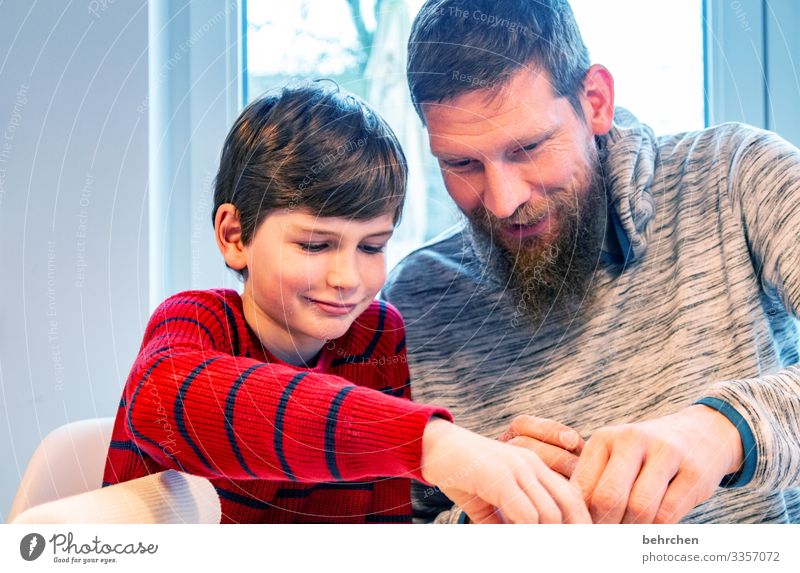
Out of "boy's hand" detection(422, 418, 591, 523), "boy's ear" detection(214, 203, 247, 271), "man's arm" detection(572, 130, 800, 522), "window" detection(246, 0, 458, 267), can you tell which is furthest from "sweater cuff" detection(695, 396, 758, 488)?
"boy's ear" detection(214, 203, 247, 271)

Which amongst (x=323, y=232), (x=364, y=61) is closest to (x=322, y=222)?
(x=323, y=232)

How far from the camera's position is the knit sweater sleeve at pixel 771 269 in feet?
1.56

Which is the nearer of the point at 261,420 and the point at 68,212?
the point at 261,420

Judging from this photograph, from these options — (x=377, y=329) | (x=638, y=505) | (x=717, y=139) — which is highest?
(x=717, y=139)

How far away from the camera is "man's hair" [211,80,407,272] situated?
0.50 metres

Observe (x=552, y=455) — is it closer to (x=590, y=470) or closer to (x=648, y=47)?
(x=590, y=470)

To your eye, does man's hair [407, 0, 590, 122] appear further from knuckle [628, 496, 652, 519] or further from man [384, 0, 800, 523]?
knuckle [628, 496, 652, 519]

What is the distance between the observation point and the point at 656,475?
18.5 inches

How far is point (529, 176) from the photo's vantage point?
53 centimetres

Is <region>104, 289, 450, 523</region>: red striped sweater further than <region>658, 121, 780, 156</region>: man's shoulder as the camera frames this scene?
No

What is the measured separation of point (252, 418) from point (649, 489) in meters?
0.23
